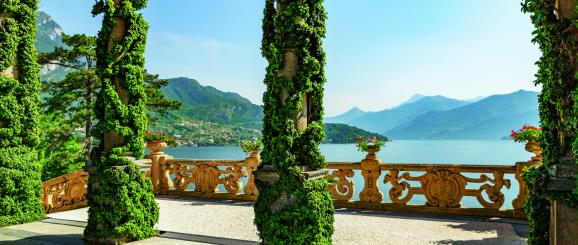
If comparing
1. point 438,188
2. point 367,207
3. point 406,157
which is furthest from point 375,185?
point 406,157

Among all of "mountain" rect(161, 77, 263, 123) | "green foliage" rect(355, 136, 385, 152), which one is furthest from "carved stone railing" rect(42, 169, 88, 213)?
"mountain" rect(161, 77, 263, 123)

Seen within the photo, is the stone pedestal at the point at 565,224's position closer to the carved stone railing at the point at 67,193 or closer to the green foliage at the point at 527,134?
the green foliage at the point at 527,134

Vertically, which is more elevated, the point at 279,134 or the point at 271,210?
the point at 279,134

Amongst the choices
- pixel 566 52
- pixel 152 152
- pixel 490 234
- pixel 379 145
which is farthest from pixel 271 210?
pixel 152 152

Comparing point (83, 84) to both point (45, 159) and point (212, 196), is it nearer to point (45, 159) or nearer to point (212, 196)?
point (45, 159)

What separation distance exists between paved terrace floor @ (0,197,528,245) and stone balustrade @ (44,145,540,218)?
0.36 metres

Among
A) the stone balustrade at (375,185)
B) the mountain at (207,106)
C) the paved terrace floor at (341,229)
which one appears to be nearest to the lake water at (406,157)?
the mountain at (207,106)

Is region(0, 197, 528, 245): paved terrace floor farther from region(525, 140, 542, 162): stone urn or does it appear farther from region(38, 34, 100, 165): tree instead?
region(38, 34, 100, 165): tree

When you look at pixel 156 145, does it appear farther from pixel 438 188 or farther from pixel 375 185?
pixel 438 188

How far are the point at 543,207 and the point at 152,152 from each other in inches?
408

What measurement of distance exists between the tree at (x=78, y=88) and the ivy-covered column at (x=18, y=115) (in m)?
14.6

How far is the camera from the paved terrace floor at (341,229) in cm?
641

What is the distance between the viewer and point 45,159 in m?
25.3

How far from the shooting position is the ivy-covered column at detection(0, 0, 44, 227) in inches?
304
